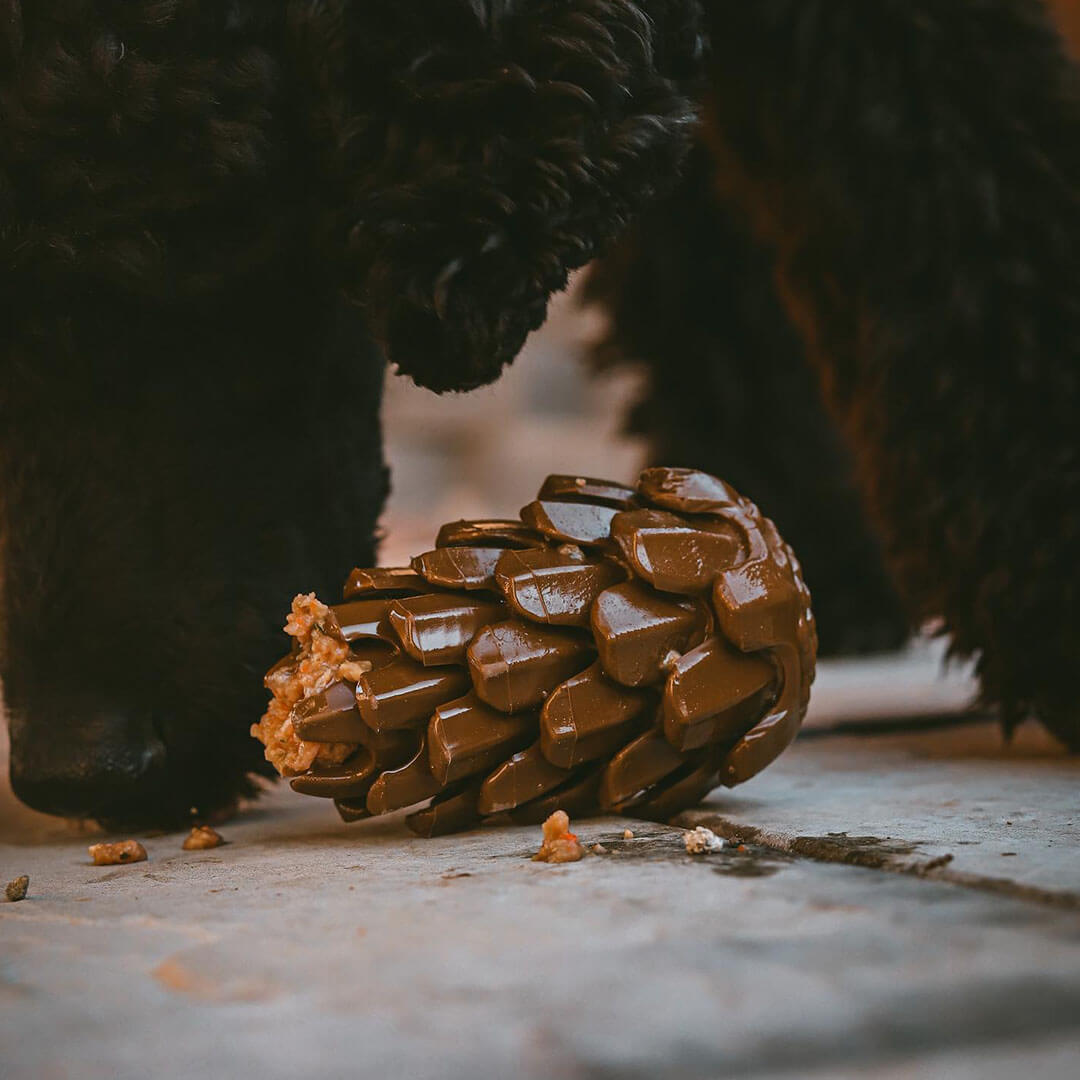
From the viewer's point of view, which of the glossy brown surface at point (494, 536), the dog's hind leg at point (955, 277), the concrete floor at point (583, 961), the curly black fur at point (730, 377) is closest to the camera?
the concrete floor at point (583, 961)

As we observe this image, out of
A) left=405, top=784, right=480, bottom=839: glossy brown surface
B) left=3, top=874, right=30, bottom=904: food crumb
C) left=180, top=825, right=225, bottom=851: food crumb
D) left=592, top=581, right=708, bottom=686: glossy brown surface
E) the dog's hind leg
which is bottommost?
left=180, top=825, right=225, bottom=851: food crumb

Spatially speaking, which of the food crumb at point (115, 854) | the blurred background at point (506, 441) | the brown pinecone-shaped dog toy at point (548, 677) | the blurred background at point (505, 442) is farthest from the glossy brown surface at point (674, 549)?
the blurred background at point (506, 441)

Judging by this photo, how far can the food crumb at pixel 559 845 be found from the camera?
1.22ft

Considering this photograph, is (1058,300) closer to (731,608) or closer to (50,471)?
(731,608)

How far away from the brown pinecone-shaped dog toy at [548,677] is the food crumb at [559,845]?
4 cm

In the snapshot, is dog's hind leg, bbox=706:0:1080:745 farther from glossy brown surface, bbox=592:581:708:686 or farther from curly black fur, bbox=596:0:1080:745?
glossy brown surface, bbox=592:581:708:686

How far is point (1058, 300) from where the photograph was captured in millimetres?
641

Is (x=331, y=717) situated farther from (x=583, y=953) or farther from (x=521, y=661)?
(x=583, y=953)

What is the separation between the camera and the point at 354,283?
0.50 meters

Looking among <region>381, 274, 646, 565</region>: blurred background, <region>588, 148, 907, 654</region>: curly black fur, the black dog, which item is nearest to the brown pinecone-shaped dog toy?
the black dog

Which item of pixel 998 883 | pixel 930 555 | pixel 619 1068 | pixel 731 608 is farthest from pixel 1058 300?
pixel 619 1068

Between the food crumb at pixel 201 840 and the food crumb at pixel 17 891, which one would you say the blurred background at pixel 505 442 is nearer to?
the food crumb at pixel 201 840

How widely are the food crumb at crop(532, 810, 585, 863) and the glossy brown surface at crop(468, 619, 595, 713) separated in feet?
0.16

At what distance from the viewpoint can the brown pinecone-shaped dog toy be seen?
0.43 metres
